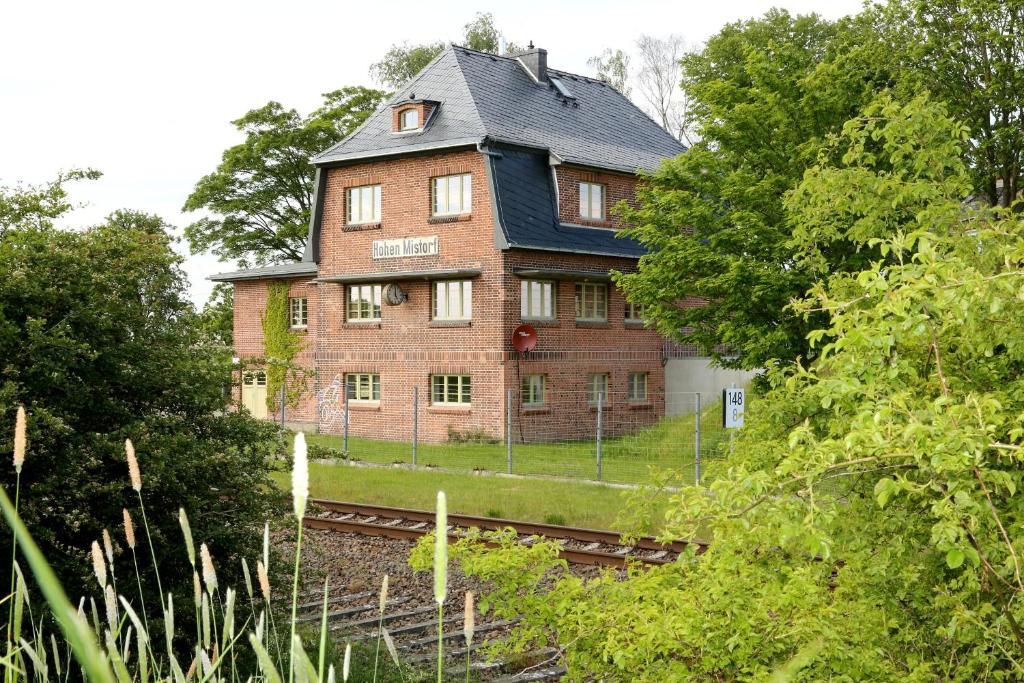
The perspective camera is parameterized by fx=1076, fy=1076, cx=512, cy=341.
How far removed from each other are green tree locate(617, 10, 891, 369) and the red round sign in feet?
18.2

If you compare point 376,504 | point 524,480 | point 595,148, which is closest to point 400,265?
point 595,148

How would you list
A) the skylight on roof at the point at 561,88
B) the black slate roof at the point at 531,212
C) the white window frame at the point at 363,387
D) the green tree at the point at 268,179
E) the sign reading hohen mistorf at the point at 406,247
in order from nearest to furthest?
the black slate roof at the point at 531,212
the sign reading hohen mistorf at the point at 406,247
the white window frame at the point at 363,387
the skylight on roof at the point at 561,88
the green tree at the point at 268,179

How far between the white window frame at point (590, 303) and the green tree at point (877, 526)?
25.8 m

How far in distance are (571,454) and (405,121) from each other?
40.2 ft

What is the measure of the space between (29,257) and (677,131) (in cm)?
4434

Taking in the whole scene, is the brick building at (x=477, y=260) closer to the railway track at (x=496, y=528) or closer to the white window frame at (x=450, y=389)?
the white window frame at (x=450, y=389)

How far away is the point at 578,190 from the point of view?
3194cm

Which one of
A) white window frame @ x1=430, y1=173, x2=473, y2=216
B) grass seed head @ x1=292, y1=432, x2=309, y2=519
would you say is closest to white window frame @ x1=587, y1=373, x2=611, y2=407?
white window frame @ x1=430, y1=173, x2=473, y2=216

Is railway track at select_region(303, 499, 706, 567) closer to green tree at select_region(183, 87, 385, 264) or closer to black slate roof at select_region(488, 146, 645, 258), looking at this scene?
black slate roof at select_region(488, 146, 645, 258)

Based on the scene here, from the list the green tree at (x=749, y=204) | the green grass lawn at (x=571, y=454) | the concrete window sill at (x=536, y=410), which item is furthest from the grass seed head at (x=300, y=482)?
the concrete window sill at (x=536, y=410)

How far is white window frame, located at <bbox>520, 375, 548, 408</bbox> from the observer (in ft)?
100

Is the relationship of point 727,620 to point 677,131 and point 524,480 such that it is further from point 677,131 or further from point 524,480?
point 677,131

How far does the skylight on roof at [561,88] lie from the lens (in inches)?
1378

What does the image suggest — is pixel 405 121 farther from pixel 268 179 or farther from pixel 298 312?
pixel 268 179
